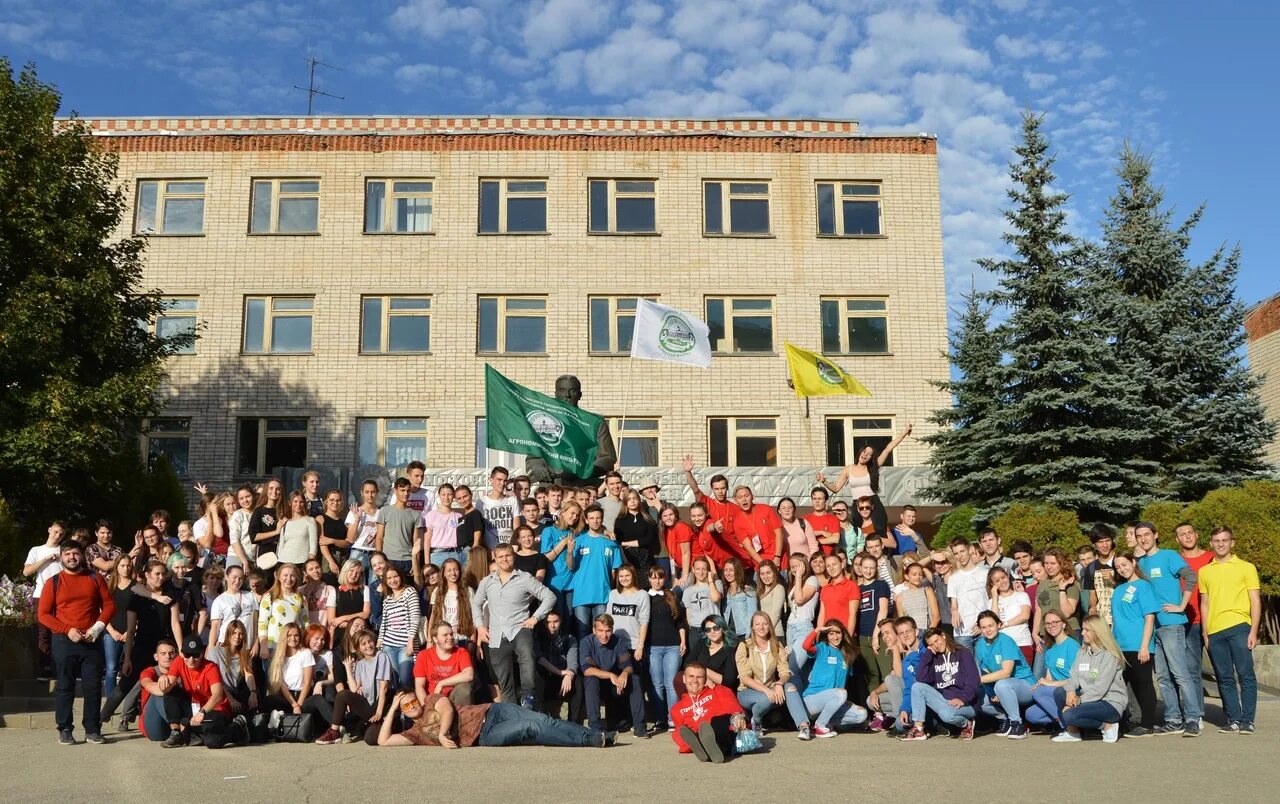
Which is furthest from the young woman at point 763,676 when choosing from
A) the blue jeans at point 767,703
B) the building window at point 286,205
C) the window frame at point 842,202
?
the building window at point 286,205

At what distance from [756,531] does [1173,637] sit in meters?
4.80

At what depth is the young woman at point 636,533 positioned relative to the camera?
516 inches

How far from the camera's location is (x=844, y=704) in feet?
36.2

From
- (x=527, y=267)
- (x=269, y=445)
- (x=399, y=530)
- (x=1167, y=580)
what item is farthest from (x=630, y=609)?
(x=269, y=445)

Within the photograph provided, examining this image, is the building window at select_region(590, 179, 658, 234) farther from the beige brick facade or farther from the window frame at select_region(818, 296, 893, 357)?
the window frame at select_region(818, 296, 893, 357)

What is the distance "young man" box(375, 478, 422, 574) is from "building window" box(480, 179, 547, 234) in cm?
1678

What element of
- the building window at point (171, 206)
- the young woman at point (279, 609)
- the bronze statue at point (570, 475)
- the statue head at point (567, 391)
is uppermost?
the building window at point (171, 206)

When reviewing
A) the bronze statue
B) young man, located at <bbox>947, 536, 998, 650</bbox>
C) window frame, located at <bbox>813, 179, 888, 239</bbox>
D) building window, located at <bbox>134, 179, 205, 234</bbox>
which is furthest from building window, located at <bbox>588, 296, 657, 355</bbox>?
young man, located at <bbox>947, 536, 998, 650</bbox>

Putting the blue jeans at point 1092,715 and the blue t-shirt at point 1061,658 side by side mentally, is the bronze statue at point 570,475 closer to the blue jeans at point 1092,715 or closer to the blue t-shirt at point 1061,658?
the blue t-shirt at point 1061,658

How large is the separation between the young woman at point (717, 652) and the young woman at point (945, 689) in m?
1.68

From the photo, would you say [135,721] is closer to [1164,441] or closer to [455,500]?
[455,500]

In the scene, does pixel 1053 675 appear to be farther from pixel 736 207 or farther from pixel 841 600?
pixel 736 207

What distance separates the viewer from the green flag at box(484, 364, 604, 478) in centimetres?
1770

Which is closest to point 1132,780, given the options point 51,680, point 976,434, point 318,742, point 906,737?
point 906,737
